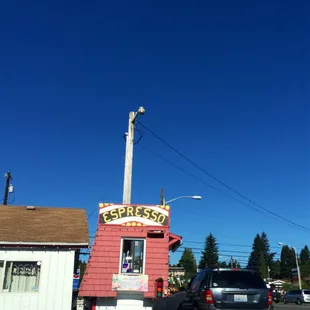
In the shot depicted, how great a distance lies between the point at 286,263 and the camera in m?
158

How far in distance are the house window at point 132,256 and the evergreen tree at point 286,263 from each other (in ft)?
482

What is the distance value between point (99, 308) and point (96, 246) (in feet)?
7.11

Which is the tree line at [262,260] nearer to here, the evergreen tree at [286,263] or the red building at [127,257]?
the evergreen tree at [286,263]

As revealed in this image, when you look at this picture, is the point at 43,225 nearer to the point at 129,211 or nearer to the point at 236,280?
the point at 129,211

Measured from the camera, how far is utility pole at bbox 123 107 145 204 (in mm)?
18133

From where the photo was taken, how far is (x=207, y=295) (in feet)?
33.8

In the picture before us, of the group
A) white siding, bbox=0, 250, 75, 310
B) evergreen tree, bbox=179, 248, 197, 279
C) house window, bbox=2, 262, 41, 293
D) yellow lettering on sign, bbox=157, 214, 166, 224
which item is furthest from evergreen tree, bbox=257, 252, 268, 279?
house window, bbox=2, 262, 41, 293

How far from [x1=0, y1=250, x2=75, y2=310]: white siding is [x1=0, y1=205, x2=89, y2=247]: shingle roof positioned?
0.45 metres

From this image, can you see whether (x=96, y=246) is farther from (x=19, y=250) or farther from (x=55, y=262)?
(x=19, y=250)

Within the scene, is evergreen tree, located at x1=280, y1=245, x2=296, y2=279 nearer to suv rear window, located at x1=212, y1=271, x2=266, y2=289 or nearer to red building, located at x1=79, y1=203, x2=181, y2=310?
red building, located at x1=79, y1=203, x2=181, y2=310

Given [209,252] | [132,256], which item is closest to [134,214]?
[132,256]

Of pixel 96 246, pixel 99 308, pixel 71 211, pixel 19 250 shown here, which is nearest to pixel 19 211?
pixel 71 211

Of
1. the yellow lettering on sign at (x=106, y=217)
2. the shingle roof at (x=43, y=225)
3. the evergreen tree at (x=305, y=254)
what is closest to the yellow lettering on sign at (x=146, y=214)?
the yellow lettering on sign at (x=106, y=217)

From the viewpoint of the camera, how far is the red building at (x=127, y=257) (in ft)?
50.2
